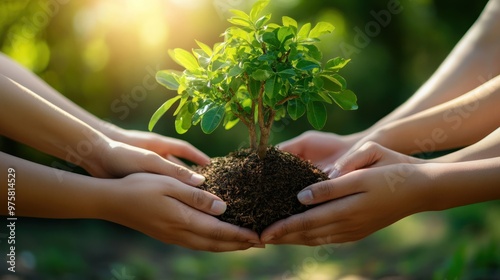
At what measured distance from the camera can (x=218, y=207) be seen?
1476 millimetres

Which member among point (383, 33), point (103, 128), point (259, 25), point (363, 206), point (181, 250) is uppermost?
point (383, 33)

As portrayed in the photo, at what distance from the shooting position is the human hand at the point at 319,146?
2.10 metres

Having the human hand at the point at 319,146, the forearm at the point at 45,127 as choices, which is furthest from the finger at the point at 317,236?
the forearm at the point at 45,127

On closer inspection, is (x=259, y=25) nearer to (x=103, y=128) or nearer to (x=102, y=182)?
(x=102, y=182)

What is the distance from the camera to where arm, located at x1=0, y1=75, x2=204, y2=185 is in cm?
159

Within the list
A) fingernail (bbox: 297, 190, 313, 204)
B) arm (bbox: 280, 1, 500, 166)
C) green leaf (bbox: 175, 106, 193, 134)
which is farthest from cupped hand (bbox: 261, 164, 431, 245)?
arm (bbox: 280, 1, 500, 166)

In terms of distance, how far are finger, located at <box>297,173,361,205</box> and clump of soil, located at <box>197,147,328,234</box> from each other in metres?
0.07

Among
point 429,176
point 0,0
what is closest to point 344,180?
point 429,176

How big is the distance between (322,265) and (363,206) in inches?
87.7

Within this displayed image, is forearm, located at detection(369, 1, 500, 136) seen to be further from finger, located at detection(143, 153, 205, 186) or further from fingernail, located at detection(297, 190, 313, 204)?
finger, located at detection(143, 153, 205, 186)

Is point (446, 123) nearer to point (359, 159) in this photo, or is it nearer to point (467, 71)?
point (467, 71)

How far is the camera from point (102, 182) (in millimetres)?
1552

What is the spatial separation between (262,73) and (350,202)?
0.45 meters

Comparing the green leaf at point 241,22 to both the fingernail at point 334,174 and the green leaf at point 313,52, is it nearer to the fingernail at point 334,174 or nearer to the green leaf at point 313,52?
the green leaf at point 313,52
